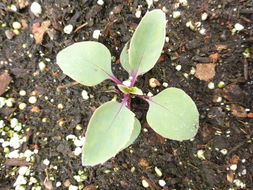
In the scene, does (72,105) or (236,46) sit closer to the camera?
(236,46)

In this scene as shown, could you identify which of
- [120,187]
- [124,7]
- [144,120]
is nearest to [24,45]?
[124,7]

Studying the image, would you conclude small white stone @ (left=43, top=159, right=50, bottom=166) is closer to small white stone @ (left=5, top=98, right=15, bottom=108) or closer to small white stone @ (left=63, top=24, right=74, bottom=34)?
small white stone @ (left=5, top=98, right=15, bottom=108)

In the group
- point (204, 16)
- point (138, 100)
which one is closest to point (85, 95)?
point (138, 100)

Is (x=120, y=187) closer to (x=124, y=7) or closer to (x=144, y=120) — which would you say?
(x=144, y=120)

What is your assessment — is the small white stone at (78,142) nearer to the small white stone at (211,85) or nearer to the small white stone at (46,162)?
the small white stone at (46,162)

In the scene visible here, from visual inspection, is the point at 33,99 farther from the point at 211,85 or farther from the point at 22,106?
the point at 211,85

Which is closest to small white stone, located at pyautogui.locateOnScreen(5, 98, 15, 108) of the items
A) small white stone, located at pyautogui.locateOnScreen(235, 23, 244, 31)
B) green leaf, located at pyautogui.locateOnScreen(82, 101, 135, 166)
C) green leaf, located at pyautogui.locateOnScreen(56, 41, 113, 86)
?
green leaf, located at pyautogui.locateOnScreen(56, 41, 113, 86)

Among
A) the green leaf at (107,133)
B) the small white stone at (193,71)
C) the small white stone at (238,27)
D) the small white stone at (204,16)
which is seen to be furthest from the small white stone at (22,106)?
the small white stone at (238,27)
